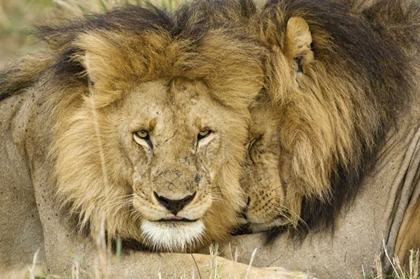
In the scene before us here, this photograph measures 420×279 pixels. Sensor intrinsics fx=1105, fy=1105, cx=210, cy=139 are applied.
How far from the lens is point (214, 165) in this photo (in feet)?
19.0

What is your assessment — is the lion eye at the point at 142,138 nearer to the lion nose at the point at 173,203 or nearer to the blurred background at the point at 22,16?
the lion nose at the point at 173,203

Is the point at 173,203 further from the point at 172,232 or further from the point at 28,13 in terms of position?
the point at 28,13

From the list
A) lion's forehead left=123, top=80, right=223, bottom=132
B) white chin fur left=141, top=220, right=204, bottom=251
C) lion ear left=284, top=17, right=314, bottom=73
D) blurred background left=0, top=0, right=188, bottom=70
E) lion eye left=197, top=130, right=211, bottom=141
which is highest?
lion ear left=284, top=17, right=314, bottom=73

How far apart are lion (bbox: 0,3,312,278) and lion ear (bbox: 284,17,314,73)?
15cm

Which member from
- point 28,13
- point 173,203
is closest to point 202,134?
point 173,203

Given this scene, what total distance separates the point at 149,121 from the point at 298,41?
944mm

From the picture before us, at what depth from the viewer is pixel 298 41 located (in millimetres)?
5965

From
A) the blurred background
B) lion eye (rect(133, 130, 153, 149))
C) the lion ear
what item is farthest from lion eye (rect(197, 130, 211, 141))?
the blurred background

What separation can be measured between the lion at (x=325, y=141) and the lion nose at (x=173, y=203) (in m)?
0.58

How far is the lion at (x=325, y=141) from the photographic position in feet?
19.7

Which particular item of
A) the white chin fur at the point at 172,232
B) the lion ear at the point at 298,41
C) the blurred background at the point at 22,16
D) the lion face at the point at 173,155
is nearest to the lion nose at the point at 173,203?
the lion face at the point at 173,155

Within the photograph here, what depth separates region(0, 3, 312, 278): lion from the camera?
568cm

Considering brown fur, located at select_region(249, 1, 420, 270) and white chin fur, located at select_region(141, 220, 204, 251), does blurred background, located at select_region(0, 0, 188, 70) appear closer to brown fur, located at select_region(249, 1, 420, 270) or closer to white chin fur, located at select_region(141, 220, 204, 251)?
brown fur, located at select_region(249, 1, 420, 270)

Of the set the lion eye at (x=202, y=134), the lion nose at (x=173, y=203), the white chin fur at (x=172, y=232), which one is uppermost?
the lion eye at (x=202, y=134)
